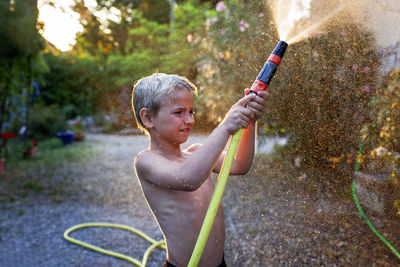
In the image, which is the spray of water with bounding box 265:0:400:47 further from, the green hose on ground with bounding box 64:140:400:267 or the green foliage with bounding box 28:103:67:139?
the green foliage with bounding box 28:103:67:139

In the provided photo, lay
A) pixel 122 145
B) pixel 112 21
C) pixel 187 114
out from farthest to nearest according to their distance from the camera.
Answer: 1. pixel 122 145
2. pixel 112 21
3. pixel 187 114

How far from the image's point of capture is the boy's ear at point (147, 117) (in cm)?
140

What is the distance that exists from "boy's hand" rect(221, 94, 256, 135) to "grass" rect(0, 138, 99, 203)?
358cm

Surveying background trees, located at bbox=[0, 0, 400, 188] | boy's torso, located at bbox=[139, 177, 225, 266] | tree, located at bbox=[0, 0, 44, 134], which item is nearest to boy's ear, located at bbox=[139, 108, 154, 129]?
boy's torso, located at bbox=[139, 177, 225, 266]

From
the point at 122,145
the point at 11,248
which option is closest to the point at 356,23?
the point at 11,248

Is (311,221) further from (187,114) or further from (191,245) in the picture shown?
(187,114)

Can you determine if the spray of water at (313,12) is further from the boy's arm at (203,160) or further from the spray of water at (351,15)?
the boy's arm at (203,160)

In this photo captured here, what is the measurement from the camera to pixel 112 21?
9.82ft

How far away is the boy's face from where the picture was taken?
4.35 ft

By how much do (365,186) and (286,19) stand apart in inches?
52.5

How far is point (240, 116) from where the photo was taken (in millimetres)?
1172

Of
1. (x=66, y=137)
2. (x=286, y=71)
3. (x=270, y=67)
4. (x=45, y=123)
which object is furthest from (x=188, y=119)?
(x=45, y=123)

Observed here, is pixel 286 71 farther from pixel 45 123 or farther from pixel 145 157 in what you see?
pixel 45 123

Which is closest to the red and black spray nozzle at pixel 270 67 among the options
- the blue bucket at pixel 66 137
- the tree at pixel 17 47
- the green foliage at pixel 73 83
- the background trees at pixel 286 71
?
the background trees at pixel 286 71
